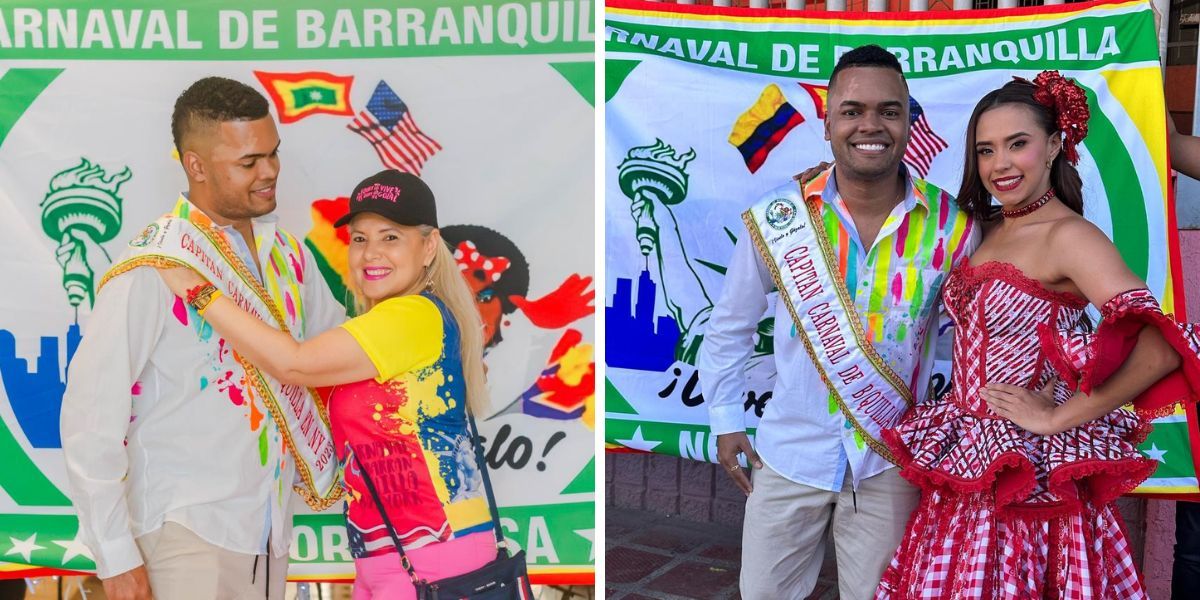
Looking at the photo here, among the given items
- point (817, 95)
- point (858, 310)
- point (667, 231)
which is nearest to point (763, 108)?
point (817, 95)

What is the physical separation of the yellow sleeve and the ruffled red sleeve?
1.53m

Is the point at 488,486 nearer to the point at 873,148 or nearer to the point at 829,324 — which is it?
the point at 829,324

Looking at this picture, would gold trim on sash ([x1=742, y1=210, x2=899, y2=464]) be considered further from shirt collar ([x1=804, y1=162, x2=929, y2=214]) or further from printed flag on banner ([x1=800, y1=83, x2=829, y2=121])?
printed flag on banner ([x1=800, y1=83, x2=829, y2=121])

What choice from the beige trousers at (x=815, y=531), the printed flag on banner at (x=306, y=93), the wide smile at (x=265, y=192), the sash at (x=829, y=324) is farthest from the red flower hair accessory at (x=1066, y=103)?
the wide smile at (x=265, y=192)

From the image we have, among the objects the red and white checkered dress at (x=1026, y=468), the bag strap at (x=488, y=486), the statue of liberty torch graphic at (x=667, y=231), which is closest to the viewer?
the red and white checkered dress at (x=1026, y=468)

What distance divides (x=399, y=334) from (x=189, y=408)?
0.57 m

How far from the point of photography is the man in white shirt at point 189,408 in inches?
97.7

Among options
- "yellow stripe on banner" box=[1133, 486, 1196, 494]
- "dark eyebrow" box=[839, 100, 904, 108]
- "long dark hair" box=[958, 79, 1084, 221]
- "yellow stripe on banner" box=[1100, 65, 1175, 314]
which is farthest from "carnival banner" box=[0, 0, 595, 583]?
"yellow stripe on banner" box=[1133, 486, 1196, 494]

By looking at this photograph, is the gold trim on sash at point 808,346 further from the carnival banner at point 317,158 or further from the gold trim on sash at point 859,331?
the carnival banner at point 317,158

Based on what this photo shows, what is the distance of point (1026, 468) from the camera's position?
7.30ft

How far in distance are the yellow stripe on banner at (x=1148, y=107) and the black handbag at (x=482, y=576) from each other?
2.33 meters

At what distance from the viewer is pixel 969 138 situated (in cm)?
244

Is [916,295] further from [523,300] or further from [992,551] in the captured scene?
[523,300]

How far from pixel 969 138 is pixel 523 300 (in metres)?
1.26
